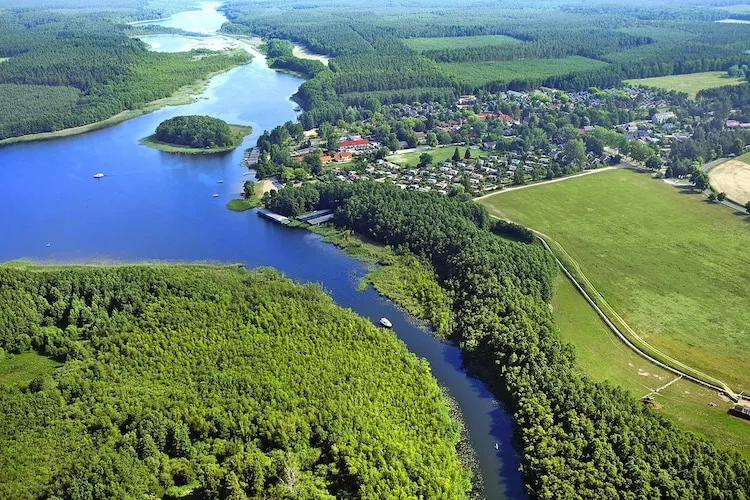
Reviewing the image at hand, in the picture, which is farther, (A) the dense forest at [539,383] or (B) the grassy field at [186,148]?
(B) the grassy field at [186,148]

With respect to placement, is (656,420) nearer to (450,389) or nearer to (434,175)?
(450,389)

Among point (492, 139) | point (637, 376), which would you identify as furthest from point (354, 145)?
point (637, 376)

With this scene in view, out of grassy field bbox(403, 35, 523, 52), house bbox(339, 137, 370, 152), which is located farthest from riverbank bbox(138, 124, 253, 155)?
grassy field bbox(403, 35, 523, 52)

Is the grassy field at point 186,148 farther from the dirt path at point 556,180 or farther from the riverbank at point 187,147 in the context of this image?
the dirt path at point 556,180

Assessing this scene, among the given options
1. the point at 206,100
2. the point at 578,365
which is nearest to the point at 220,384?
the point at 578,365

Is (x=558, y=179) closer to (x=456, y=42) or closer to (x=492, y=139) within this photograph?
(x=492, y=139)

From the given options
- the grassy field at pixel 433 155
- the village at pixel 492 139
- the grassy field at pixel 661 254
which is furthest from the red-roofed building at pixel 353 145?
the grassy field at pixel 661 254
